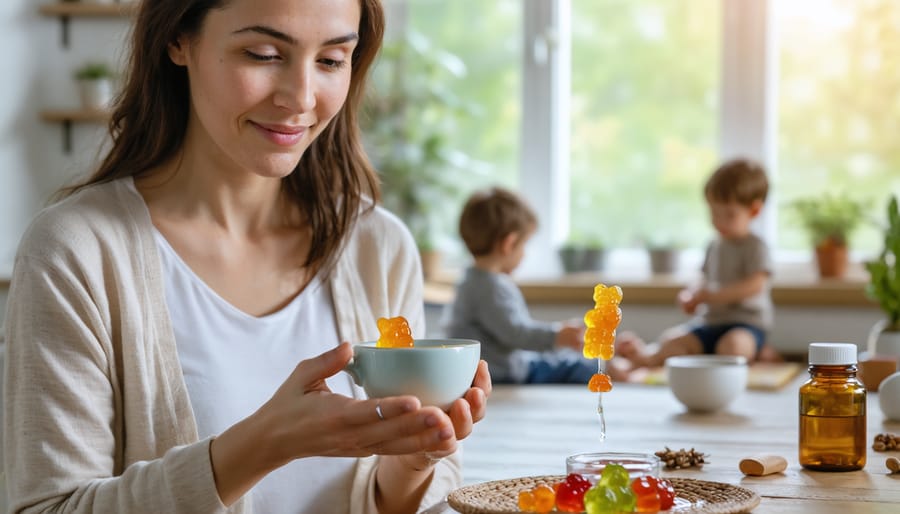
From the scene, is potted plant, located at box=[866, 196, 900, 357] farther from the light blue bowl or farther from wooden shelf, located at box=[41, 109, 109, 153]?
wooden shelf, located at box=[41, 109, 109, 153]

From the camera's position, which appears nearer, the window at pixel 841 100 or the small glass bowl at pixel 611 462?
the small glass bowl at pixel 611 462

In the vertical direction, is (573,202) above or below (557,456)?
above

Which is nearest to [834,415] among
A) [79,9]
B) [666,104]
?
[666,104]

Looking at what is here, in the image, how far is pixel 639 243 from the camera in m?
4.19

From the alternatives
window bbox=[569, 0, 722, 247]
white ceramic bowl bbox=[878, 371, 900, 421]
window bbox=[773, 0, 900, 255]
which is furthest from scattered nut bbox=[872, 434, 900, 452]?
window bbox=[569, 0, 722, 247]

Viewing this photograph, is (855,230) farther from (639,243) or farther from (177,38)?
(177,38)

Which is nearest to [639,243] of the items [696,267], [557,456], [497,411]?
[696,267]

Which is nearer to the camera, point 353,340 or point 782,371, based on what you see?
point 353,340

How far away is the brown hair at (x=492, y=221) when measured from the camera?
3271mm

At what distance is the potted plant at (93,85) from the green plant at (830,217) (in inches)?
93.0

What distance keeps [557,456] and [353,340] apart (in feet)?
1.04

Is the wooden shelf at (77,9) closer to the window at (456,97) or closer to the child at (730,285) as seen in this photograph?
the window at (456,97)

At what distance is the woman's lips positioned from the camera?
1354 millimetres

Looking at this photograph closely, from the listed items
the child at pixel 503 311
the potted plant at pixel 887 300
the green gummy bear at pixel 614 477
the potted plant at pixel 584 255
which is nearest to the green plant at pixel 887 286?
the potted plant at pixel 887 300
